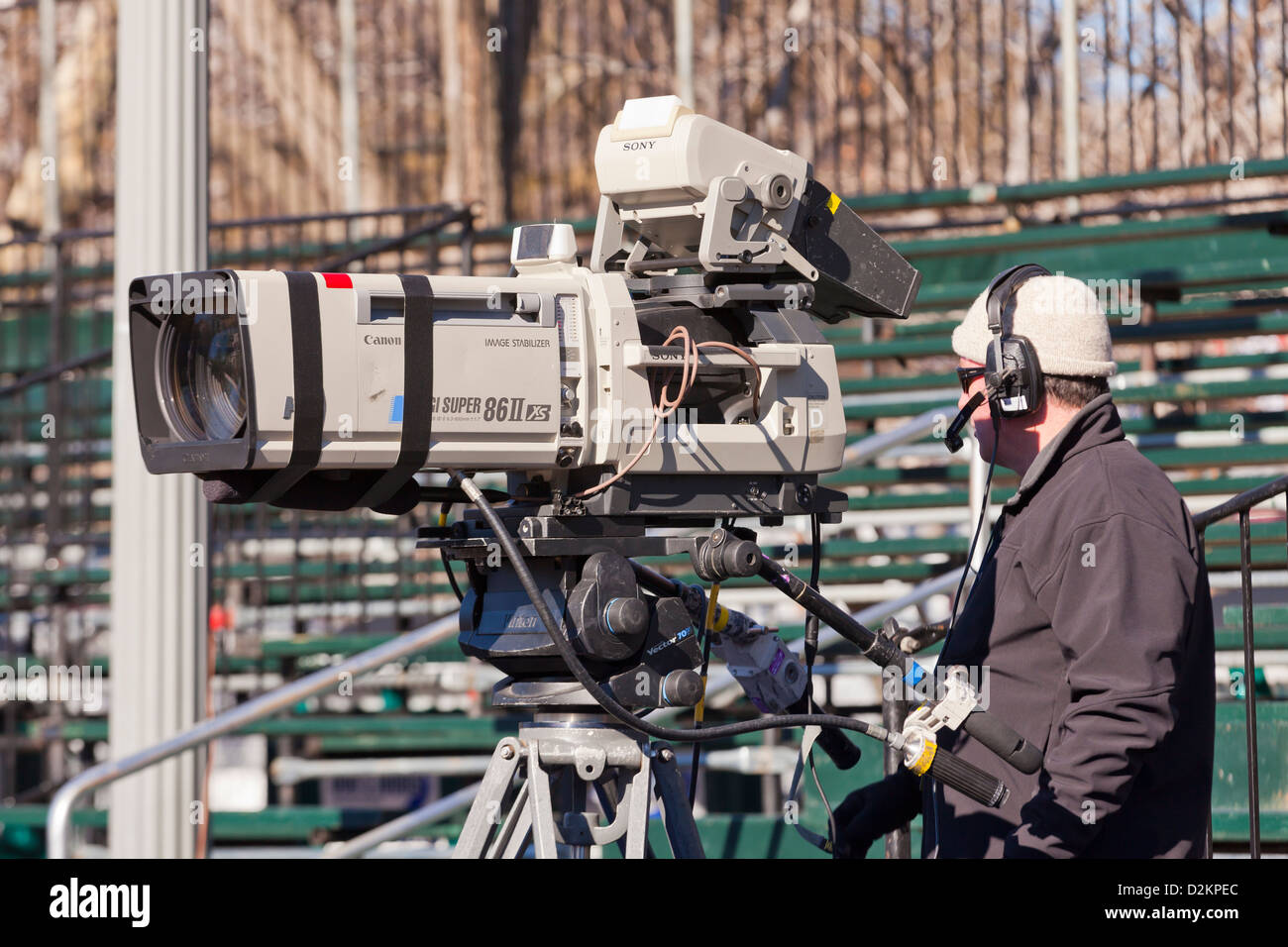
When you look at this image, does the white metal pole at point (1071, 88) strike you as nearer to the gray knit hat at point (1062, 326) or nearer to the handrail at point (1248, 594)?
the handrail at point (1248, 594)

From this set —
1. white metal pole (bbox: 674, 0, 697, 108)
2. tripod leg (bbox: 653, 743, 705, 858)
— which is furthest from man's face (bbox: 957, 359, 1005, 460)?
white metal pole (bbox: 674, 0, 697, 108)

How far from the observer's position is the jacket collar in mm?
2670

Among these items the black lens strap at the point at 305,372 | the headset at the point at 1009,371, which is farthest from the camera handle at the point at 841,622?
the black lens strap at the point at 305,372

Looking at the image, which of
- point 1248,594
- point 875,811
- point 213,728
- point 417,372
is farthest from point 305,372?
point 1248,594

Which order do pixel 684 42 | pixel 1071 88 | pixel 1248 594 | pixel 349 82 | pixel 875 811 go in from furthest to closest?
pixel 349 82 < pixel 684 42 < pixel 1071 88 < pixel 1248 594 < pixel 875 811

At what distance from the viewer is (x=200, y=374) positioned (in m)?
2.64

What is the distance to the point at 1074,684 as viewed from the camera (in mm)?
2412

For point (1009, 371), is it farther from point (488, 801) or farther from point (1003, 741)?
point (488, 801)

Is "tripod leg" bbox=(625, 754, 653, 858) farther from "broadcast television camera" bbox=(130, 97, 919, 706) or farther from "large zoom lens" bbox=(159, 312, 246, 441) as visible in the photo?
"large zoom lens" bbox=(159, 312, 246, 441)

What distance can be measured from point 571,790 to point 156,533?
2.11 meters

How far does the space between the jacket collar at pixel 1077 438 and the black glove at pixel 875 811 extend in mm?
674

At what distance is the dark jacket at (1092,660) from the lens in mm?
2371
